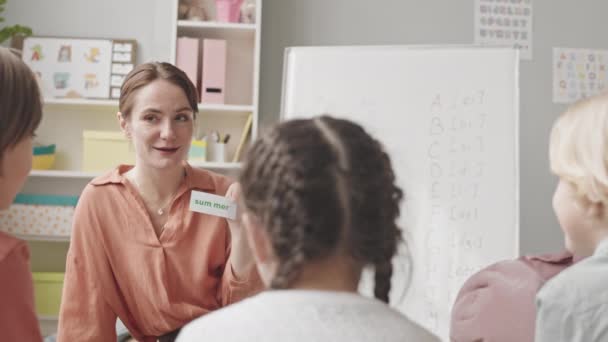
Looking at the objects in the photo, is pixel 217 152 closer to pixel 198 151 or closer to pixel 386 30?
pixel 198 151

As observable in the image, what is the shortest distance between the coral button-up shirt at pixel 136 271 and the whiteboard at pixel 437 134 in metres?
0.67

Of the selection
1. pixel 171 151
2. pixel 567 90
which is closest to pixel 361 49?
pixel 171 151

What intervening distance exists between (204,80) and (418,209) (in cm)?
109

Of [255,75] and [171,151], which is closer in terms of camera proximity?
[171,151]

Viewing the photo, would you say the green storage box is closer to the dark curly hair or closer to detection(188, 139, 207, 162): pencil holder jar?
detection(188, 139, 207, 162): pencil holder jar

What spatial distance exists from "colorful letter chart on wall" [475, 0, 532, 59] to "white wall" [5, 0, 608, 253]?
0.04 m

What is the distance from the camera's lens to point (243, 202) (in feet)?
2.74

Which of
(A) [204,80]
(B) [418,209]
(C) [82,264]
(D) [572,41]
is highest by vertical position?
(D) [572,41]

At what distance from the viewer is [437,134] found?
2262 mm

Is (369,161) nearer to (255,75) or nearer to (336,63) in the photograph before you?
(336,63)

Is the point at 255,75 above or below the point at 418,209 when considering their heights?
above

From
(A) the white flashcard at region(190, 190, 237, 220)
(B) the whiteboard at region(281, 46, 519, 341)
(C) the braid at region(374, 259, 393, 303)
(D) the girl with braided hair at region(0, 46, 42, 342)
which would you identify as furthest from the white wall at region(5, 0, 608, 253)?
(C) the braid at region(374, 259, 393, 303)

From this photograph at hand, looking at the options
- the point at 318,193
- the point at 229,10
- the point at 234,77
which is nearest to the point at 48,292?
the point at 234,77

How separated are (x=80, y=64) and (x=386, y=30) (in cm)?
142
